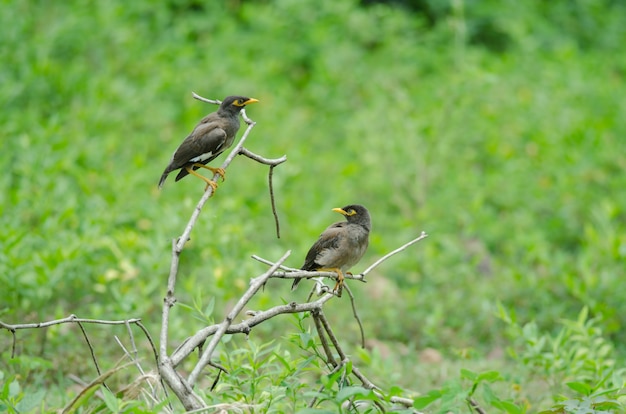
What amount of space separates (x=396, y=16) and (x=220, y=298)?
5460 millimetres

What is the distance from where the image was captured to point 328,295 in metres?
3.32

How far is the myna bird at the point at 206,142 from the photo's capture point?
4219mm

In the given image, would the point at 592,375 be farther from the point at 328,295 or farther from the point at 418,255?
the point at 418,255

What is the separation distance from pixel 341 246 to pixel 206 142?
90 centimetres

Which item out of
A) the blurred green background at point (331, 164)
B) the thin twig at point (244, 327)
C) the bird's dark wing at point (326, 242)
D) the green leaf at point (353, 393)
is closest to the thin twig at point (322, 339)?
the thin twig at point (244, 327)

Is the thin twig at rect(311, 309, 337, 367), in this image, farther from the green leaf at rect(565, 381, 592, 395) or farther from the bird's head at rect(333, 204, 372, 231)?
the bird's head at rect(333, 204, 372, 231)

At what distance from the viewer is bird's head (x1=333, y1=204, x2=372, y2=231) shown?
4.43 metres

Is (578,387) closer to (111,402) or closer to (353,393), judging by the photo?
(353,393)

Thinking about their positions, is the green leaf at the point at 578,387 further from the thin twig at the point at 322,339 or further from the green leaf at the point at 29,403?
the green leaf at the point at 29,403

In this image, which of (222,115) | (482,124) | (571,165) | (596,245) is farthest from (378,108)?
(222,115)

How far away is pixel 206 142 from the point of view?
4234 mm

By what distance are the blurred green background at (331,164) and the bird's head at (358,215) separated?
0.86 metres

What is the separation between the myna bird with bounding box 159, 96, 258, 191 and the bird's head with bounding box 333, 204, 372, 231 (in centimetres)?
73

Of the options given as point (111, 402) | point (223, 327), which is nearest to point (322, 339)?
point (223, 327)
